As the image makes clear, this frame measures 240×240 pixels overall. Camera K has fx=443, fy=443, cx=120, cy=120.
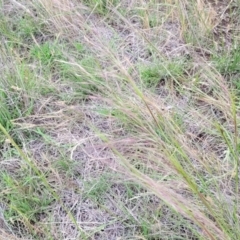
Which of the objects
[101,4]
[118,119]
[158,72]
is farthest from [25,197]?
[101,4]

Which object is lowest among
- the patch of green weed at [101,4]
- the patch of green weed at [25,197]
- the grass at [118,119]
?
the patch of green weed at [25,197]

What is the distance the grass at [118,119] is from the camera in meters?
1.31

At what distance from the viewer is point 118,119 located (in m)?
1.58

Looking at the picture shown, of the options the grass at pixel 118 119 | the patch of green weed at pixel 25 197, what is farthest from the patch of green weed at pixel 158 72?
the patch of green weed at pixel 25 197

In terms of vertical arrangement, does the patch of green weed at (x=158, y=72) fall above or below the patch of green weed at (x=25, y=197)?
above

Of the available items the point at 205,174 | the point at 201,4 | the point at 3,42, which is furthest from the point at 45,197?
the point at 201,4

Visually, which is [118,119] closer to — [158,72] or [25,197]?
[158,72]

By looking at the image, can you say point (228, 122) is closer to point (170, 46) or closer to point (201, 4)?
point (170, 46)

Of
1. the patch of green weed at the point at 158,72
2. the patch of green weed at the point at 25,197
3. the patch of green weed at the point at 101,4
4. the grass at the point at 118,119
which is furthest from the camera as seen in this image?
the patch of green weed at the point at 101,4

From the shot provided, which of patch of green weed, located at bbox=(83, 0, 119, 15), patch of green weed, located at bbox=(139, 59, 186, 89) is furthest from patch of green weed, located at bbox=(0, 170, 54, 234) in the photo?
patch of green weed, located at bbox=(83, 0, 119, 15)

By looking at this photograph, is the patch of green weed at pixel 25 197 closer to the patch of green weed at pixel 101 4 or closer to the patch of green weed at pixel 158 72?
the patch of green weed at pixel 158 72

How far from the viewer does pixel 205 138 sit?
5.04ft

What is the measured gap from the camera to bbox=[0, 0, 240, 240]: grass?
1307 mm

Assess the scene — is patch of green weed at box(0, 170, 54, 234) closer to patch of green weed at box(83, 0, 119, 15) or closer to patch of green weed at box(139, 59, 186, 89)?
patch of green weed at box(139, 59, 186, 89)
